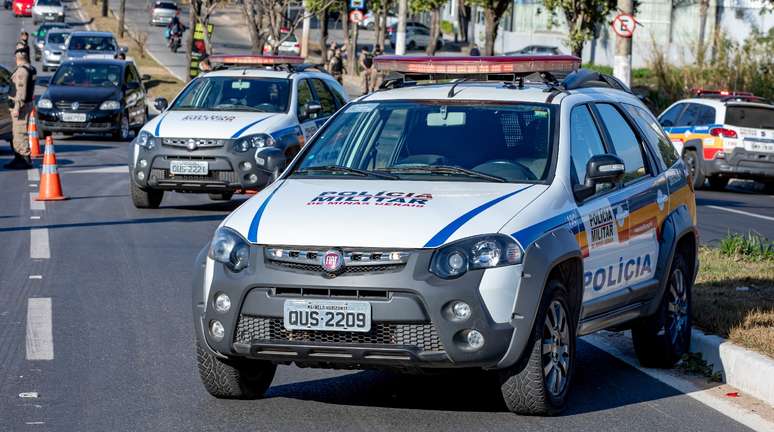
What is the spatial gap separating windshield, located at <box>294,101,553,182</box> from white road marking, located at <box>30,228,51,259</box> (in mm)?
5645

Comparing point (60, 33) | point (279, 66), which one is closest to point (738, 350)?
point (279, 66)

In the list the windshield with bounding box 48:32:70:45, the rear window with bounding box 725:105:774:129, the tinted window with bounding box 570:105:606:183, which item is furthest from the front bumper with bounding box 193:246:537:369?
the windshield with bounding box 48:32:70:45

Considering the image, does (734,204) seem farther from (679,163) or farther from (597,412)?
(597,412)

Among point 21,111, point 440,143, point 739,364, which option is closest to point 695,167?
point 21,111

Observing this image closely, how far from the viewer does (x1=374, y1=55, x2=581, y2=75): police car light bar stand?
8133 millimetres

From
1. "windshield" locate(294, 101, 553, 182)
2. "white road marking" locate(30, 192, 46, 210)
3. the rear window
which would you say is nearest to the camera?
"windshield" locate(294, 101, 553, 182)

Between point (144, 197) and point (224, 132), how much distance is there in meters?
1.33

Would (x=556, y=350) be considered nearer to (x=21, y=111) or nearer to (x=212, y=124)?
(x=212, y=124)

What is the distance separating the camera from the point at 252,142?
16312 millimetres

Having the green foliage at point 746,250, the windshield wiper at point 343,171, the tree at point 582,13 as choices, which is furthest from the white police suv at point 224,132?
the tree at point 582,13

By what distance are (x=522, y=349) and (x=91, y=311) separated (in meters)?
4.41

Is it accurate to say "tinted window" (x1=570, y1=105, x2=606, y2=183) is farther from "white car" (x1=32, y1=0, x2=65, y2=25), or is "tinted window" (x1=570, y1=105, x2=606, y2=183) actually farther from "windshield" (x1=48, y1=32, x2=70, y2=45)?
"white car" (x1=32, y1=0, x2=65, y2=25)

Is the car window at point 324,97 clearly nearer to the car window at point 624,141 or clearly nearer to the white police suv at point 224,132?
the white police suv at point 224,132

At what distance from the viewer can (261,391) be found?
7.25m
